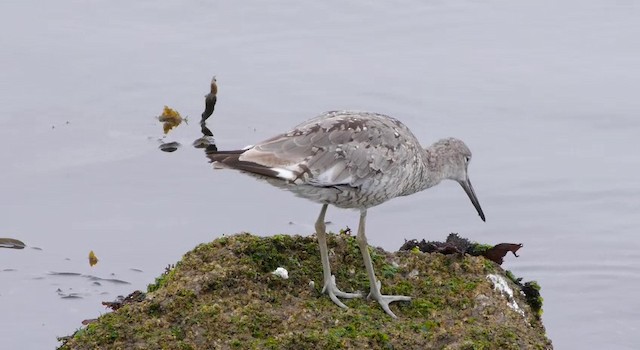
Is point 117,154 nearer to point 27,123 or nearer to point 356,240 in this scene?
point 27,123

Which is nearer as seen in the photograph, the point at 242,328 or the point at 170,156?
the point at 242,328

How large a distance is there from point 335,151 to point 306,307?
106cm

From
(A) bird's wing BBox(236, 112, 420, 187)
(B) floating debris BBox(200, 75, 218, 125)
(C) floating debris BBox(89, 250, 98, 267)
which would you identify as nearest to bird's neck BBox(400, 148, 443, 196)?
(A) bird's wing BBox(236, 112, 420, 187)

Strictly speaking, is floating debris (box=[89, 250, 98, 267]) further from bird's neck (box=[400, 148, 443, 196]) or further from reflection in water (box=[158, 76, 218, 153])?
bird's neck (box=[400, 148, 443, 196])

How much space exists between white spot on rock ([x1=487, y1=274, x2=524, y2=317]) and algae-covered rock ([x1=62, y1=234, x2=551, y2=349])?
0.05 ft

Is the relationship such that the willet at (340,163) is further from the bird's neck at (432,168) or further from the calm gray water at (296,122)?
the calm gray water at (296,122)

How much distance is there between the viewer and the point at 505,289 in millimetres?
7695

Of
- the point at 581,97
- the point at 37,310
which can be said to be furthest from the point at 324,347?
the point at 581,97

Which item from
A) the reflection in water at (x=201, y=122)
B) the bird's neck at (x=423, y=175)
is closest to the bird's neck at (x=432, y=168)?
the bird's neck at (x=423, y=175)

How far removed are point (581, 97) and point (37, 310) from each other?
667cm

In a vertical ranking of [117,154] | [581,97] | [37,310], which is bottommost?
[37,310]

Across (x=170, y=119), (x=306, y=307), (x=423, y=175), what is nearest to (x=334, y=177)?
(x=306, y=307)

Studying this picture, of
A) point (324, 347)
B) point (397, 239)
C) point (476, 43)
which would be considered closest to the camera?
point (324, 347)

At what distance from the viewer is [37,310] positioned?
8.82 metres
